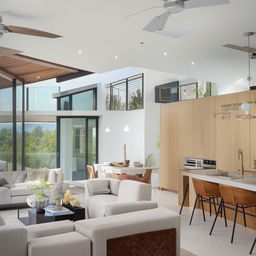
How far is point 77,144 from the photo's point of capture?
1252 centimetres

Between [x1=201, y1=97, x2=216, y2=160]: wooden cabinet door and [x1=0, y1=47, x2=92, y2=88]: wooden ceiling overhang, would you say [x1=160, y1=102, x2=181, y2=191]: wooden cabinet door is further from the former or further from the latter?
[x1=0, y1=47, x2=92, y2=88]: wooden ceiling overhang

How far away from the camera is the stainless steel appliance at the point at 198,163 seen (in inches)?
321

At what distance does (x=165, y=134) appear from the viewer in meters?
9.96

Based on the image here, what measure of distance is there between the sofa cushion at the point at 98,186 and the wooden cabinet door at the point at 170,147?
2709mm

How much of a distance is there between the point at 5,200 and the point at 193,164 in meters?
4.37

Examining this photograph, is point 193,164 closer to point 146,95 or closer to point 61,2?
point 146,95

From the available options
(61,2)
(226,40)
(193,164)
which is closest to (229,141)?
(193,164)

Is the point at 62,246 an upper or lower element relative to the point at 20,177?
lower

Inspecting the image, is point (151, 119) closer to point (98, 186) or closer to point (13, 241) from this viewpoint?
point (98, 186)

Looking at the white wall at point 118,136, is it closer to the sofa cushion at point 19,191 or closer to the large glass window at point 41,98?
the large glass window at point 41,98

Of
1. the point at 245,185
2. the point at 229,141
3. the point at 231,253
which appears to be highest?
the point at 229,141

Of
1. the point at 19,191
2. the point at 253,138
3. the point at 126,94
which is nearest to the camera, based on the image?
the point at 253,138

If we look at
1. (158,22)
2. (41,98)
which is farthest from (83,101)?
(158,22)

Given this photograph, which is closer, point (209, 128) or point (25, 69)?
point (209, 128)
